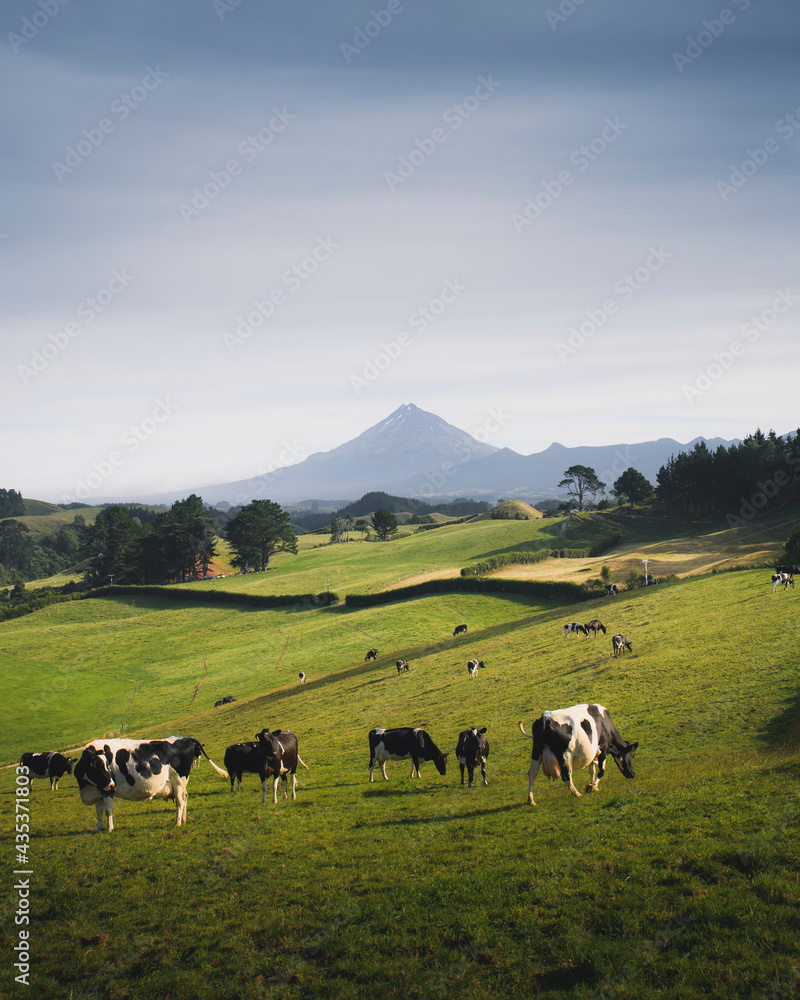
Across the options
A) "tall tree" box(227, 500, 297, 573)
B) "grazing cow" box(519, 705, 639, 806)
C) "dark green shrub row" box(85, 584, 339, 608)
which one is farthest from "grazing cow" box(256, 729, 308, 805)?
"tall tree" box(227, 500, 297, 573)

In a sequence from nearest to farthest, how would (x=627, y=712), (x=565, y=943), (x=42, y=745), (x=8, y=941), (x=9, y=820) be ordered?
(x=565, y=943) → (x=8, y=941) → (x=9, y=820) → (x=627, y=712) → (x=42, y=745)

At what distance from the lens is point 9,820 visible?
18047mm

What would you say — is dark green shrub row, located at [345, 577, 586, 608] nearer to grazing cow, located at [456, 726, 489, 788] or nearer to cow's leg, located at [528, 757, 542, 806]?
grazing cow, located at [456, 726, 489, 788]

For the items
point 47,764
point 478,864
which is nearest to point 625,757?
point 478,864

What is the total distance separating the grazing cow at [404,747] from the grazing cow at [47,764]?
15.2 metres

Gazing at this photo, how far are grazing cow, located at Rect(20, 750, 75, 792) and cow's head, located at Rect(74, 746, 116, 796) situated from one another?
13002 mm

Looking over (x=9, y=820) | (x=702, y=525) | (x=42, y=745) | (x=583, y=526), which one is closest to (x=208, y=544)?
(x=583, y=526)

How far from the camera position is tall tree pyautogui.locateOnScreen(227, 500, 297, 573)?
129 m

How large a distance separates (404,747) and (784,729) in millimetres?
11282

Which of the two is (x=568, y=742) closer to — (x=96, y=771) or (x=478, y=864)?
(x=478, y=864)

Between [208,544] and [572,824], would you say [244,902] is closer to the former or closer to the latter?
[572,824]

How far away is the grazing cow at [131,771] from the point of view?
1498 cm

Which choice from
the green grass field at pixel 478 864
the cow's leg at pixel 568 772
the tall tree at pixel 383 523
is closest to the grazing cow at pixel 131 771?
the green grass field at pixel 478 864

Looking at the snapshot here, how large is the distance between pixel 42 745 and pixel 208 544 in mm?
93940
